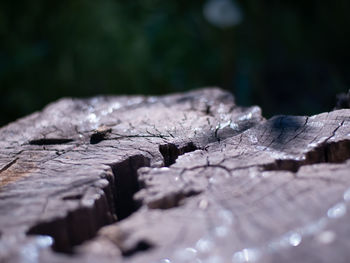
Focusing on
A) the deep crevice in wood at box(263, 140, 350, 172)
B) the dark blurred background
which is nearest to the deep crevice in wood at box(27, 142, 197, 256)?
the deep crevice in wood at box(263, 140, 350, 172)

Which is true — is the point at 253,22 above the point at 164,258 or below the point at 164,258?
above

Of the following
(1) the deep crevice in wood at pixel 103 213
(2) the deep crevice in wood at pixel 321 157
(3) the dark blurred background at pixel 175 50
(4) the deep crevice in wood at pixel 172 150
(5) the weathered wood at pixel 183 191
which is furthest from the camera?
(3) the dark blurred background at pixel 175 50

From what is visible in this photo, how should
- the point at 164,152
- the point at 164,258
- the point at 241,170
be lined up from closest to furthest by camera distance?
1. the point at 164,258
2. the point at 241,170
3. the point at 164,152

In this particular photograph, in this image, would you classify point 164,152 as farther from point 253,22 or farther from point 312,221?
point 253,22

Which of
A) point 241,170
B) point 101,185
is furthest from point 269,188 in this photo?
point 101,185

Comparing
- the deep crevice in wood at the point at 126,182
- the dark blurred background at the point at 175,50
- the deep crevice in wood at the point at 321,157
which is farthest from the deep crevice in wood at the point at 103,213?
the dark blurred background at the point at 175,50

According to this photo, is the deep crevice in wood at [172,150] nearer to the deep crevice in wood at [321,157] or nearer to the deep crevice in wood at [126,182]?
the deep crevice in wood at [126,182]

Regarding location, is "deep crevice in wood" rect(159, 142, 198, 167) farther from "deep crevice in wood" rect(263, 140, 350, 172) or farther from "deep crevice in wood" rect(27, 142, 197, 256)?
"deep crevice in wood" rect(263, 140, 350, 172)
